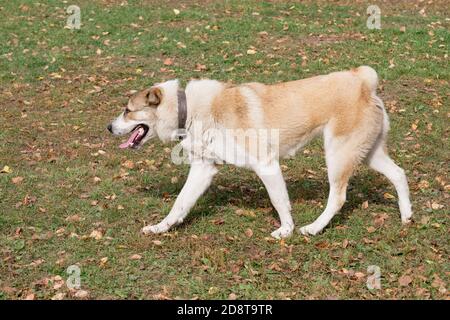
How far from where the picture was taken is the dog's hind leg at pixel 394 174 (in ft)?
23.8

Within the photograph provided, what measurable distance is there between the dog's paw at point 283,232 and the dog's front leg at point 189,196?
2.96ft

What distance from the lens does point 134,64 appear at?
13.7 metres

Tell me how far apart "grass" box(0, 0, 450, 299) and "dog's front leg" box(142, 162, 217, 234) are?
0.13 metres

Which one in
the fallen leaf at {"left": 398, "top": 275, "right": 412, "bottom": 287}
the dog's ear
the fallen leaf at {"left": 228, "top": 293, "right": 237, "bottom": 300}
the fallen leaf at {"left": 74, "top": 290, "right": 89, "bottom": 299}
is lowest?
the fallen leaf at {"left": 398, "top": 275, "right": 412, "bottom": 287}

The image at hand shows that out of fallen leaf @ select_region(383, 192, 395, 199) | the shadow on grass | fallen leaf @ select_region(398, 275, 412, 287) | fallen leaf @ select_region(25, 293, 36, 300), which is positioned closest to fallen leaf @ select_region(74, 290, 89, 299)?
fallen leaf @ select_region(25, 293, 36, 300)

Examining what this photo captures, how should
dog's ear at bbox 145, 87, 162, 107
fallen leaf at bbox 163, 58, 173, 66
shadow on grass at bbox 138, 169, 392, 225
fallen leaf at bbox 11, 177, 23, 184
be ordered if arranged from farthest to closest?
fallen leaf at bbox 163, 58, 173, 66
fallen leaf at bbox 11, 177, 23, 184
shadow on grass at bbox 138, 169, 392, 225
dog's ear at bbox 145, 87, 162, 107

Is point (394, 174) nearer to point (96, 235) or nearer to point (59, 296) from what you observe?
point (96, 235)

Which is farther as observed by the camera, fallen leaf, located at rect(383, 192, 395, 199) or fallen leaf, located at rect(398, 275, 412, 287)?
fallen leaf, located at rect(383, 192, 395, 199)

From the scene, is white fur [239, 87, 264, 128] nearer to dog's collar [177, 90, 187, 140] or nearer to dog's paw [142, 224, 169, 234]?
dog's collar [177, 90, 187, 140]

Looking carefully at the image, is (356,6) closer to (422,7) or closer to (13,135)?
(422,7)

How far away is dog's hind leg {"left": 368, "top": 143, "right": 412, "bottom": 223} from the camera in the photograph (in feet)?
23.8

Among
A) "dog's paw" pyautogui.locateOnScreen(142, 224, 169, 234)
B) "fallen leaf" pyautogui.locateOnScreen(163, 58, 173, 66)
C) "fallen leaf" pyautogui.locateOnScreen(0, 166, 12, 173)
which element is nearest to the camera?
"dog's paw" pyautogui.locateOnScreen(142, 224, 169, 234)

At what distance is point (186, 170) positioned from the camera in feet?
29.6
